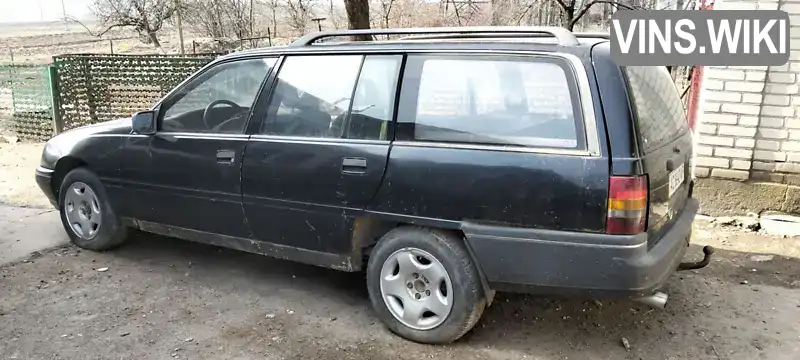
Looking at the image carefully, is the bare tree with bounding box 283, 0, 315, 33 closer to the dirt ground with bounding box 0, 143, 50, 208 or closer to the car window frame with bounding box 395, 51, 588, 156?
the dirt ground with bounding box 0, 143, 50, 208

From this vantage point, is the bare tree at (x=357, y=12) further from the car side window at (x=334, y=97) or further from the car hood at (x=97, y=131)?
the car side window at (x=334, y=97)

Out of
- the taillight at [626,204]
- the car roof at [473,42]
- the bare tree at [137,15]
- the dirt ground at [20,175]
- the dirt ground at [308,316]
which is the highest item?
the bare tree at [137,15]

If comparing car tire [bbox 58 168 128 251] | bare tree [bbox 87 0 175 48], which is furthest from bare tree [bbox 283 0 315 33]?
car tire [bbox 58 168 128 251]

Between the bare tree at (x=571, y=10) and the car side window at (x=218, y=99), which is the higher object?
the bare tree at (x=571, y=10)

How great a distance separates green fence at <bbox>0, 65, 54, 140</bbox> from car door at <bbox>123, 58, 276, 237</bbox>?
6451mm

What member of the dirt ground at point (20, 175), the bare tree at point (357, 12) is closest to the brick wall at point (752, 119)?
the bare tree at point (357, 12)

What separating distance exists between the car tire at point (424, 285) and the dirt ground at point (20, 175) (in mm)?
4586

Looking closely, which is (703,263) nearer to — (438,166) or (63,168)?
(438,166)

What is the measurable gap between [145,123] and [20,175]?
4.77 meters

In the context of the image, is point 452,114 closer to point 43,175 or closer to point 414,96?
point 414,96

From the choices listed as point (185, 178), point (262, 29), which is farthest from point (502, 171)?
point (262, 29)

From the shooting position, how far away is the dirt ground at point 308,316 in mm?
A: 3387

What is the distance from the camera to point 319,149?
3.60 metres

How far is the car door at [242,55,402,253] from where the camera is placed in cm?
347
